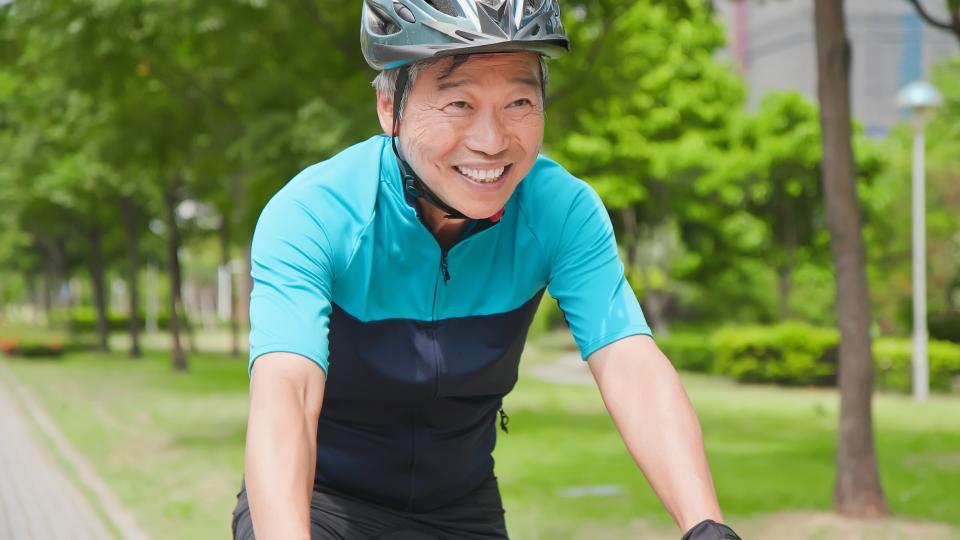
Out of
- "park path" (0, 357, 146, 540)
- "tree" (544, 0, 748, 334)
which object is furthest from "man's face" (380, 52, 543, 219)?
"tree" (544, 0, 748, 334)

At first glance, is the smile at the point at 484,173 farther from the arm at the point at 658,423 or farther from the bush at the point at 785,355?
the bush at the point at 785,355

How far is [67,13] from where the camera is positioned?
13789 millimetres

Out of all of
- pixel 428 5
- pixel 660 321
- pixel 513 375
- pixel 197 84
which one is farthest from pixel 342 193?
pixel 660 321

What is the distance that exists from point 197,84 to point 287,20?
147 inches

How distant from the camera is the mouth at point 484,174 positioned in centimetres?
215

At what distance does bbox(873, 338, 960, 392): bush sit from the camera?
2227cm

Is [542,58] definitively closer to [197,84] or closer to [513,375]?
[513,375]

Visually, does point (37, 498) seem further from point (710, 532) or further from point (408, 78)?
point (710, 532)

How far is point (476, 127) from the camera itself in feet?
6.97

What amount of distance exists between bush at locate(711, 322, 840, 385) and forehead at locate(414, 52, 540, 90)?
2307 centimetres

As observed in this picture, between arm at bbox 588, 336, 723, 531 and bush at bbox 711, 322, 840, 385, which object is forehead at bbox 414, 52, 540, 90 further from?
bush at bbox 711, 322, 840, 385

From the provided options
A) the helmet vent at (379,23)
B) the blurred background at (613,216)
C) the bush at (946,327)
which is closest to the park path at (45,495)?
the blurred background at (613,216)

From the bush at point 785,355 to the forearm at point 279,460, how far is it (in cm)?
2328

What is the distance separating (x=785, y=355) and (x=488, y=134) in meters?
23.5
